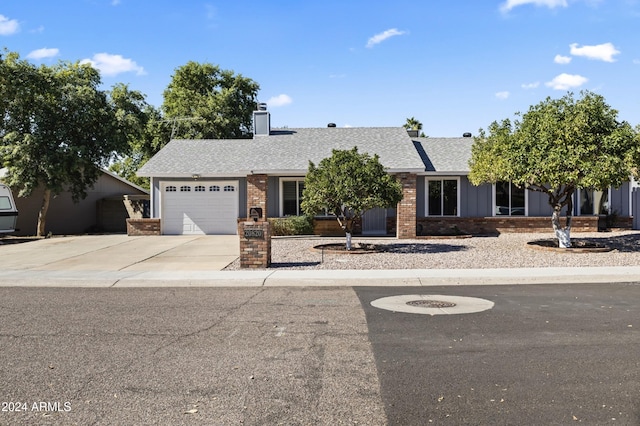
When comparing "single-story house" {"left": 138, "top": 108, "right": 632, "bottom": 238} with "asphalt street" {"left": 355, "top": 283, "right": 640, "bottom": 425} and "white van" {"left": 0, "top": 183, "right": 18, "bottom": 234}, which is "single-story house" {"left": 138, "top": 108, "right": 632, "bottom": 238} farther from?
"asphalt street" {"left": 355, "top": 283, "right": 640, "bottom": 425}

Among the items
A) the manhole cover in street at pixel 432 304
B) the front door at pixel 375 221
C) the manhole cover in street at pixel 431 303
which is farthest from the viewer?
the front door at pixel 375 221

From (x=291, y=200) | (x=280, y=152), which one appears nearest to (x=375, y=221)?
(x=291, y=200)

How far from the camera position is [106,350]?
616cm

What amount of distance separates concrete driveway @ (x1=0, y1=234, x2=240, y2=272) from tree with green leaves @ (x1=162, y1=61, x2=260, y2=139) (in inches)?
678

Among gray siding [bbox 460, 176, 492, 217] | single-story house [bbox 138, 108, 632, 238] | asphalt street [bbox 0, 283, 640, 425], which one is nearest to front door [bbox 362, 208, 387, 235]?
single-story house [bbox 138, 108, 632, 238]

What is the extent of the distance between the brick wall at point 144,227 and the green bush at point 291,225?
5.44 meters

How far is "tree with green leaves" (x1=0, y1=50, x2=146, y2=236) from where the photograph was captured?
2359 cm

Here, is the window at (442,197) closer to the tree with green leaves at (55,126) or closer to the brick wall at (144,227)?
the brick wall at (144,227)

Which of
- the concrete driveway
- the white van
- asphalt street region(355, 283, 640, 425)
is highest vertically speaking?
the white van

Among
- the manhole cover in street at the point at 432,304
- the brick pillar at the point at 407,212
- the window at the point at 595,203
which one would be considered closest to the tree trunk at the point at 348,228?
the brick pillar at the point at 407,212

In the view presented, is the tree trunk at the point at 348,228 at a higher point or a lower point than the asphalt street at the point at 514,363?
higher

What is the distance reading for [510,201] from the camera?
2361 cm

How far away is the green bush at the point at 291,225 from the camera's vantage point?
867 inches

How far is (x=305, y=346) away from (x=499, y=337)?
249 centimetres
